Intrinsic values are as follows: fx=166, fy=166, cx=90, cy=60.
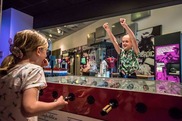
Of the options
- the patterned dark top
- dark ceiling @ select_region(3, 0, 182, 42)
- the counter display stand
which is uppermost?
dark ceiling @ select_region(3, 0, 182, 42)

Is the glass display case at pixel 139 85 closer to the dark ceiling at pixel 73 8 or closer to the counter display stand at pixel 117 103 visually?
the counter display stand at pixel 117 103

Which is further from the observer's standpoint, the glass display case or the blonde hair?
the glass display case

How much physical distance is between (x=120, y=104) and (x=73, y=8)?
285 cm

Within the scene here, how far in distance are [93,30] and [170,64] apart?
329 centimetres

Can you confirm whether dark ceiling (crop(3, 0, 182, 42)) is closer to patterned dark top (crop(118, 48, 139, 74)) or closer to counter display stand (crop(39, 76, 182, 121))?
patterned dark top (crop(118, 48, 139, 74))

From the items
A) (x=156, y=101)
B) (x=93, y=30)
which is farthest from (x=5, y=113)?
(x=93, y=30)

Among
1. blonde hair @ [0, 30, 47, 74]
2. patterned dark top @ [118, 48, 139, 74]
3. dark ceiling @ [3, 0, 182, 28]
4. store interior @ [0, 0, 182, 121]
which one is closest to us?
blonde hair @ [0, 30, 47, 74]

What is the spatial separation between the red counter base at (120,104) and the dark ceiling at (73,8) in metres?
1.98

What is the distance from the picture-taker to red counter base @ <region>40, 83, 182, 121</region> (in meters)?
0.94

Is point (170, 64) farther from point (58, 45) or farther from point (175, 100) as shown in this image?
point (58, 45)

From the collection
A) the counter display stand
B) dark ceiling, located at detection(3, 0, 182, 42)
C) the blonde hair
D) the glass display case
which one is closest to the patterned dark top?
the glass display case

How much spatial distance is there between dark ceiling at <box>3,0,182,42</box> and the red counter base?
198cm

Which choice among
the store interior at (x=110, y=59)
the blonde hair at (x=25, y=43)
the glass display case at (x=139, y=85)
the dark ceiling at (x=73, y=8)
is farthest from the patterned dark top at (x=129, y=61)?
the blonde hair at (x=25, y=43)

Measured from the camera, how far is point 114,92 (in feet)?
3.72
